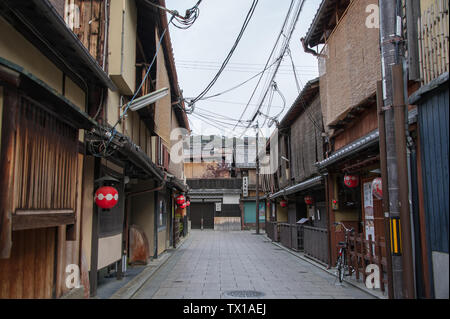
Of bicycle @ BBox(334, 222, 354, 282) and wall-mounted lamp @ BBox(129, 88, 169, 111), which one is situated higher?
wall-mounted lamp @ BBox(129, 88, 169, 111)

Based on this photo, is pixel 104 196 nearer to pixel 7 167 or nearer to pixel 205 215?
pixel 7 167

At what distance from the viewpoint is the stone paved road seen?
412 inches

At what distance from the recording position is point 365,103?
1145 cm

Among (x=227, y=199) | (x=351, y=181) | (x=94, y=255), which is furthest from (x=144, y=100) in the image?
(x=227, y=199)

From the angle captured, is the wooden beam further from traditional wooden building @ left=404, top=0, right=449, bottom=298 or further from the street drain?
traditional wooden building @ left=404, top=0, right=449, bottom=298

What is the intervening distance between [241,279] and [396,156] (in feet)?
25.8

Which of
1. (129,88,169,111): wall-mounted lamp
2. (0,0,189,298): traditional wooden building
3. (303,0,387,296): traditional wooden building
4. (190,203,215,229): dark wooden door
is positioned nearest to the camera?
(0,0,189,298): traditional wooden building

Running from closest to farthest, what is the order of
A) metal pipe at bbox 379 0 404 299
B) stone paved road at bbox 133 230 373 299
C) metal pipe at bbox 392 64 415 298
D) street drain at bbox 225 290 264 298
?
metal pipe at bbox 392 64 415 298, metal pipe at bbox 379 0 404 299, street drain at bbox 225 290 264 298, stone paved road at bbox 133 230 373 299

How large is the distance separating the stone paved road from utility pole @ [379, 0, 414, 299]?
4189 millimetres

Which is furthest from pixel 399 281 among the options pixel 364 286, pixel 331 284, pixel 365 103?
pixel 365 103

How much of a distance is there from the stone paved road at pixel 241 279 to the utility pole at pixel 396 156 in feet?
13.7

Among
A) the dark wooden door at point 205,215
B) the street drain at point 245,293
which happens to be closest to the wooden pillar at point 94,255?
the street drain at point 245,293

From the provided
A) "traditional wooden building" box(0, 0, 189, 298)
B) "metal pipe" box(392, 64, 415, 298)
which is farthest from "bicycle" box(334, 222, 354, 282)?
"traditional wooden building" box(0, 0, 189, 298)

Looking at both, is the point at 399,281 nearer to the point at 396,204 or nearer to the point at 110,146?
the point at 396,204
